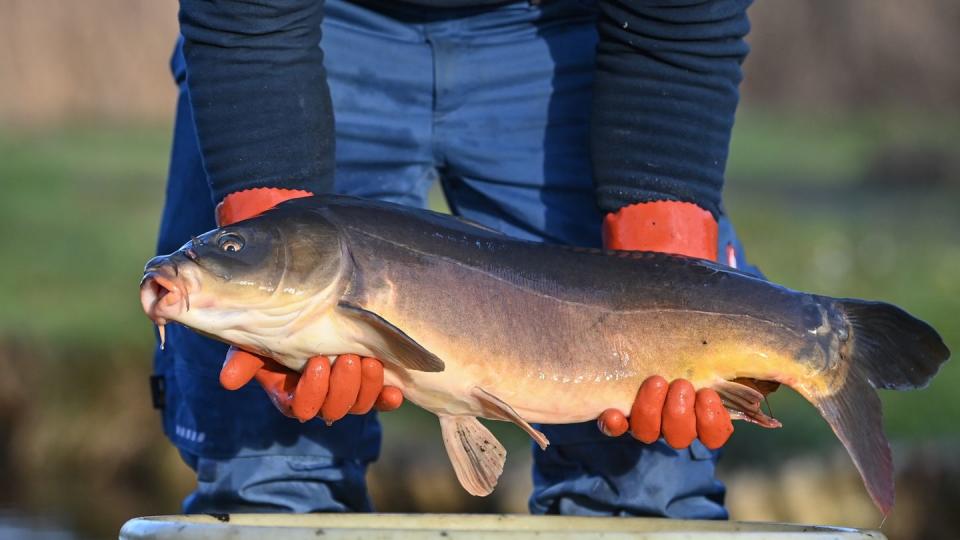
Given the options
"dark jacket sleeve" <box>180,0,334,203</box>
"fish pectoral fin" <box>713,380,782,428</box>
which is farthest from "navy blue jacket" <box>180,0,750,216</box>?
"fish pectoral fin" <box>713,380,782,428</box>

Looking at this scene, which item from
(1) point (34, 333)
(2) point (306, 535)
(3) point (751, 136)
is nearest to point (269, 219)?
(2) point (306, 535)

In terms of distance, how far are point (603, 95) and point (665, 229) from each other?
310 millimetres

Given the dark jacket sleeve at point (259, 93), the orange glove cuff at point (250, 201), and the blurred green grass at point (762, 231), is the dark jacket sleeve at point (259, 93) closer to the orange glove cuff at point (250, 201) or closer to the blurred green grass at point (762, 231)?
the orange glove cuff at point (250, 201)

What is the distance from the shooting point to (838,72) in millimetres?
16531

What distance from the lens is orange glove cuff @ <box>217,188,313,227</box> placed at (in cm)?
271

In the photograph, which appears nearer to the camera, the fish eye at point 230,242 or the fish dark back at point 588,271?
the fish eye at point 230,242

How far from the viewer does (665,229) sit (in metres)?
2.79

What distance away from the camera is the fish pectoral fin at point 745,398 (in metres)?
2.59

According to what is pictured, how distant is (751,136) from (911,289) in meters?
7.89

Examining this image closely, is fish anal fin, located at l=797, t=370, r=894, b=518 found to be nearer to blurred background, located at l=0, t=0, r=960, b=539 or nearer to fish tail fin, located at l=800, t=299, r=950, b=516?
fish tail fin, located at l=800, t=299, r=950, b=516

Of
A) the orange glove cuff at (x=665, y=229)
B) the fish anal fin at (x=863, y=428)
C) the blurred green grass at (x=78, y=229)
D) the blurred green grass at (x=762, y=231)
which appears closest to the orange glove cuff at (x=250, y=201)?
the orange glove cuff at (x=665, y=229)

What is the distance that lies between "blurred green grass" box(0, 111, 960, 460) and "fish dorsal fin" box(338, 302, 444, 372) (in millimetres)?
3644

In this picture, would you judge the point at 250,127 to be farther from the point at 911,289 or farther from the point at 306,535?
the point at 911,289

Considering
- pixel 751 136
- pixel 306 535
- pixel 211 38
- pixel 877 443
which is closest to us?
pixel 306 535
